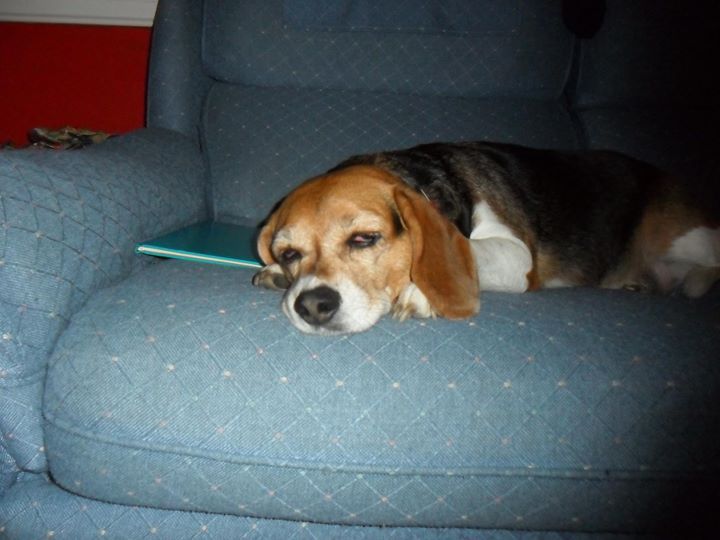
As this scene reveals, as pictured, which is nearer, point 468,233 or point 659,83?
point 468,233

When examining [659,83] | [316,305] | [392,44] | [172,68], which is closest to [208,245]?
[316,305]

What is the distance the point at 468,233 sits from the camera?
200 centimetres

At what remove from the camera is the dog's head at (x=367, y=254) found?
1509mm

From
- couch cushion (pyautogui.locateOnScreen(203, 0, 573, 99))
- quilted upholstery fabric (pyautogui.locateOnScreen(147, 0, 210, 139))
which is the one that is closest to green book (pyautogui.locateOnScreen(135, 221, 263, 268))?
quilted upholstery fabric (pyautogui.locateOnScreen(147, 0, 210, 139))

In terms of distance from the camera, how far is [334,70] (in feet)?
9.47

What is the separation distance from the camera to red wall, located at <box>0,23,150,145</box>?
3.75m

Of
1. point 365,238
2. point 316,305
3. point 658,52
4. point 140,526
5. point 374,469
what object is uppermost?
point 658,52

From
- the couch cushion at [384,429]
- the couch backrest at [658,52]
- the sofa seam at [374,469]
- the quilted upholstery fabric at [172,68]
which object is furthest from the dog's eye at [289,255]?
the couch backrest at [658,52]

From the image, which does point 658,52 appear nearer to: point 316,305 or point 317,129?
point 317,129

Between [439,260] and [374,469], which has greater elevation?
[439,260]

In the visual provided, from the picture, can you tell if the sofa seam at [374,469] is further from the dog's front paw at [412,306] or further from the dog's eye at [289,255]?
the dog's eye at [289,255]

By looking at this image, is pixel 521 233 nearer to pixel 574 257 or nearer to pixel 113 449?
pixel 574 257

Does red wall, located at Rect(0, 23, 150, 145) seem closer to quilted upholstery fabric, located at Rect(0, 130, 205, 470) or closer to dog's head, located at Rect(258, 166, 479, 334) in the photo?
quilted upholstery fabric, located at Rect(0, 130, 205, 470)

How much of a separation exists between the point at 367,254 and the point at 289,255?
299 mm
